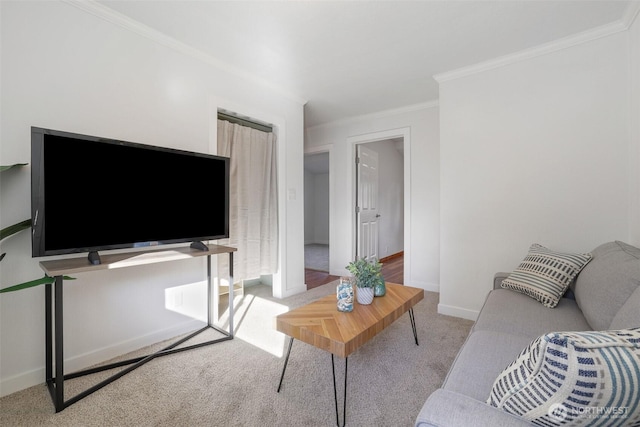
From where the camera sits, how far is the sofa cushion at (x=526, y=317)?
146 centimetres

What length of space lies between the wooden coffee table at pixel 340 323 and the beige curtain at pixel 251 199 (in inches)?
57.7

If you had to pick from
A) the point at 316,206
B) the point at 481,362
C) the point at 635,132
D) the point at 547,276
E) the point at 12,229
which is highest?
Result: the point at 635,132

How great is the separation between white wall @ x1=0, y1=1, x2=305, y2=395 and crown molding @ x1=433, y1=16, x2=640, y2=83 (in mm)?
2170

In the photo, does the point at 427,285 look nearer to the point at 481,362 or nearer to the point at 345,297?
the point at 345,297

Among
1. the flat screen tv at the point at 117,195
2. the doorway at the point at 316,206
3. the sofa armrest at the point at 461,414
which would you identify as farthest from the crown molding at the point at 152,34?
the doorway at the point at 316,206

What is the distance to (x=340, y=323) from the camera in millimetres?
1567

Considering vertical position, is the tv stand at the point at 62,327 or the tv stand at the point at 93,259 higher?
the tv stand at the point at 93,259

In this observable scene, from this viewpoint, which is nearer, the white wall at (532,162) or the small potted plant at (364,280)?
the small potted plant at (364,280)

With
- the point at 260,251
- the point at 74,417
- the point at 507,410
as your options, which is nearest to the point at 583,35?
the point at 507,410

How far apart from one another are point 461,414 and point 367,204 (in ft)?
13.4

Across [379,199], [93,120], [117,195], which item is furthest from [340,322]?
[379,199]

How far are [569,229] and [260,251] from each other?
9.47 ft

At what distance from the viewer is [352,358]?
1.99 m

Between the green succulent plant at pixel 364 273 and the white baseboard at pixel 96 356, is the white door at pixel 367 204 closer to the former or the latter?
the green succulent plant at pixel 364 273
